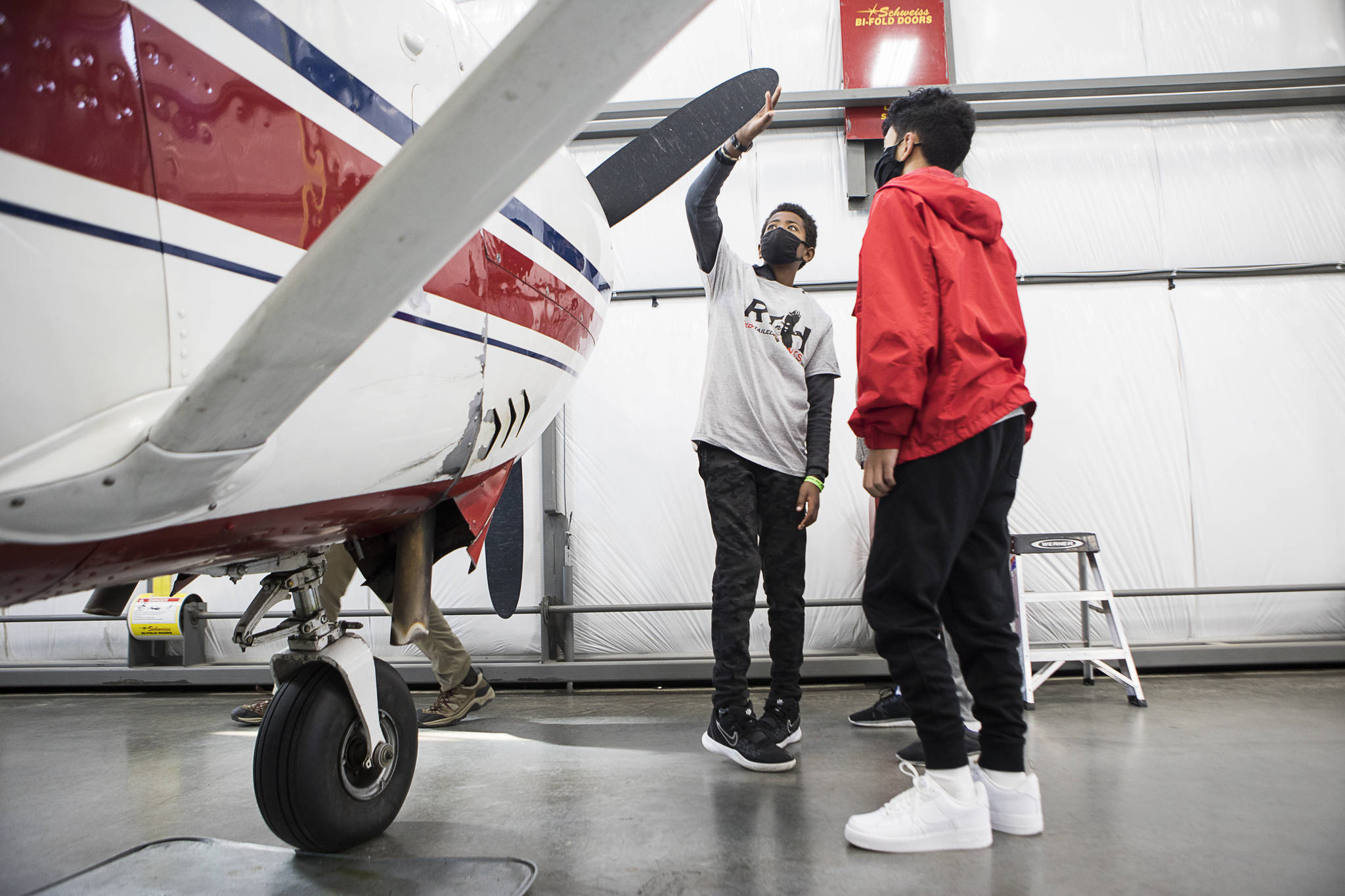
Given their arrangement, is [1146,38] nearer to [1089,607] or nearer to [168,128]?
[1089,607]

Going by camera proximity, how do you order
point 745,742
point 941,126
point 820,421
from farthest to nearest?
1. point 820,421
2. point 745,742
3. point 941,126

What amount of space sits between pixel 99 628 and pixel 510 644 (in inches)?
80.1

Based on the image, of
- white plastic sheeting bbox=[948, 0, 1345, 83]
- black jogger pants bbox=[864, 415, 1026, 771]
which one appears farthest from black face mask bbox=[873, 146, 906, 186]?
white plastic sheeting bbox=[948, 0, 1345, 83]

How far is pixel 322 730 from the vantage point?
1.26m

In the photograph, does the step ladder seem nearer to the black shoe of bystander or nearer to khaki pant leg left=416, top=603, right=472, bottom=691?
the black shoe of bystander

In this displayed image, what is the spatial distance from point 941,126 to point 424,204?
1.32 metres

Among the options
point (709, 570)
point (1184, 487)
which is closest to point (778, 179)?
point (709, 570)

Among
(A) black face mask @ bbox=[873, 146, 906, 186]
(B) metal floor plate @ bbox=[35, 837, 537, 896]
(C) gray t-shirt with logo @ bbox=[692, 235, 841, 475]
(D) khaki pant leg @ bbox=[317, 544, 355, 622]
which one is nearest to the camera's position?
(B) metal floor plate @ bbox=[35, 837, 537, 896]

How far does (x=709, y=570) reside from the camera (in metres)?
3.31

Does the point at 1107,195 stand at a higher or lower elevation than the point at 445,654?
higher

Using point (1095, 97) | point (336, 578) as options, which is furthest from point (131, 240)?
point (1095, 97)

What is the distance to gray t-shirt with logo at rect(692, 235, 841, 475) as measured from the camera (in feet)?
6.38

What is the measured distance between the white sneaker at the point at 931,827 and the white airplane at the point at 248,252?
39.1 inches

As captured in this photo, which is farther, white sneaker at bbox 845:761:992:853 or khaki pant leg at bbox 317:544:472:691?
khaki pant leg at bbox 317:544:472:691
